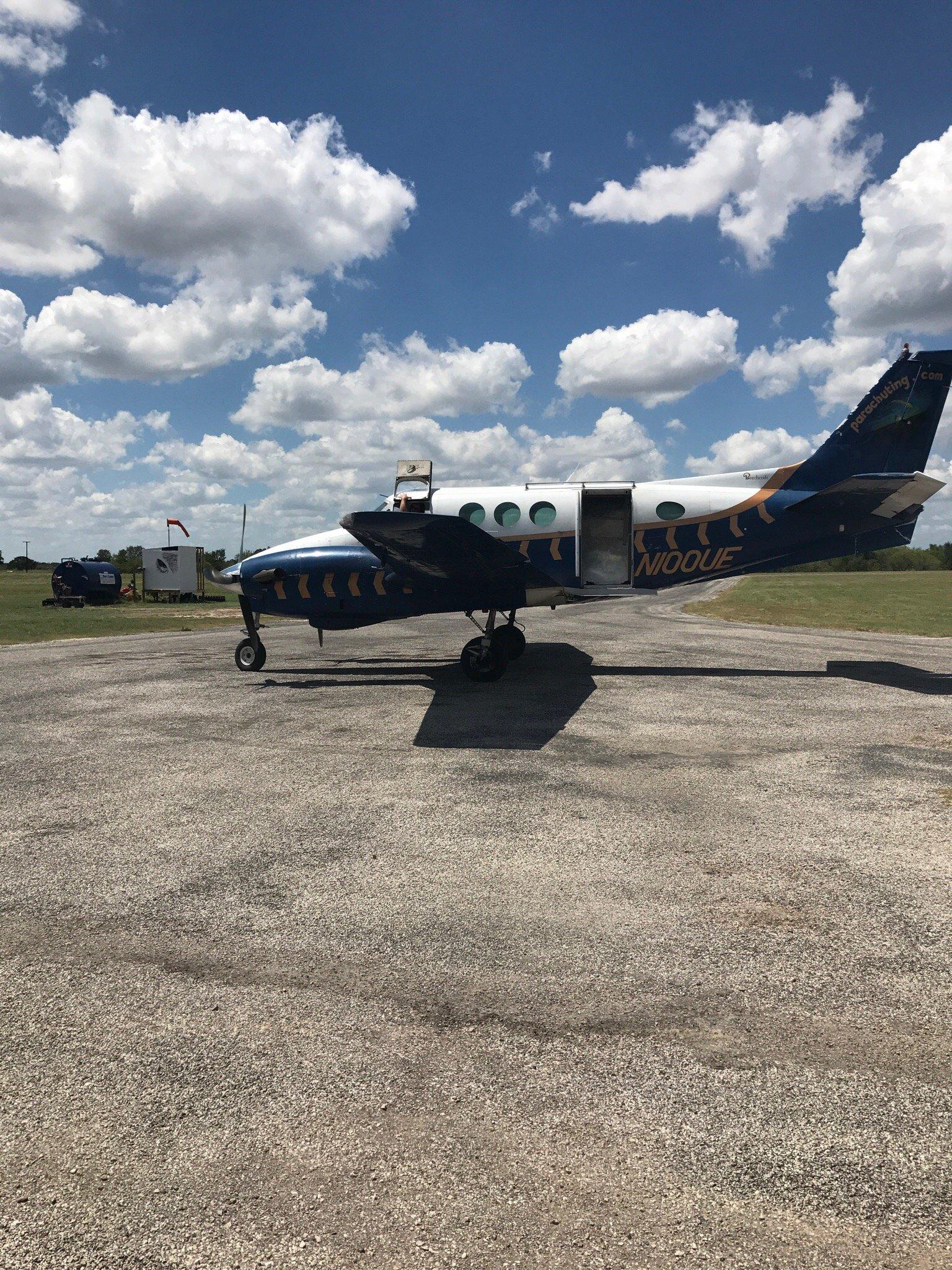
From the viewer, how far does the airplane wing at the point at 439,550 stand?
11.8 m

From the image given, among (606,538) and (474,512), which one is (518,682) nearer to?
(474,512)

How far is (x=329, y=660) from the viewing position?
1823cm

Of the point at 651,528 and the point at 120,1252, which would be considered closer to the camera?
the point at 120,1252

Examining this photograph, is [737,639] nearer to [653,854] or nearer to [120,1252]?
[653,854]

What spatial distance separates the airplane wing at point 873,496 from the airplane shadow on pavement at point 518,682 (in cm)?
332

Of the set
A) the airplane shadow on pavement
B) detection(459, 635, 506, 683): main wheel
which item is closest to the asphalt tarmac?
the airplane shadow on pavement

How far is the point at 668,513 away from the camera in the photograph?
51.1 ft

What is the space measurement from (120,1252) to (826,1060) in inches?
117

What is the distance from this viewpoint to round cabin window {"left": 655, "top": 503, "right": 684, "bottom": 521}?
51.1 feet

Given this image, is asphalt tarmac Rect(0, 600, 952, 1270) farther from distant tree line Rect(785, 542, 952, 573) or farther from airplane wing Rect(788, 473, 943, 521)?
distant tree line Rect(785, 542, 952, 573)

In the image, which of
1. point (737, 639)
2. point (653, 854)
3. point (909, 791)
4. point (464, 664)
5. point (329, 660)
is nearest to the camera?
point (653, 854)

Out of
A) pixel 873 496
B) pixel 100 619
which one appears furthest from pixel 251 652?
pixel 100 619

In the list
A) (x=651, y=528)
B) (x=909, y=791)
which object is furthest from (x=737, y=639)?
(x=909, y=791)

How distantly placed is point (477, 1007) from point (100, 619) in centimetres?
3718
